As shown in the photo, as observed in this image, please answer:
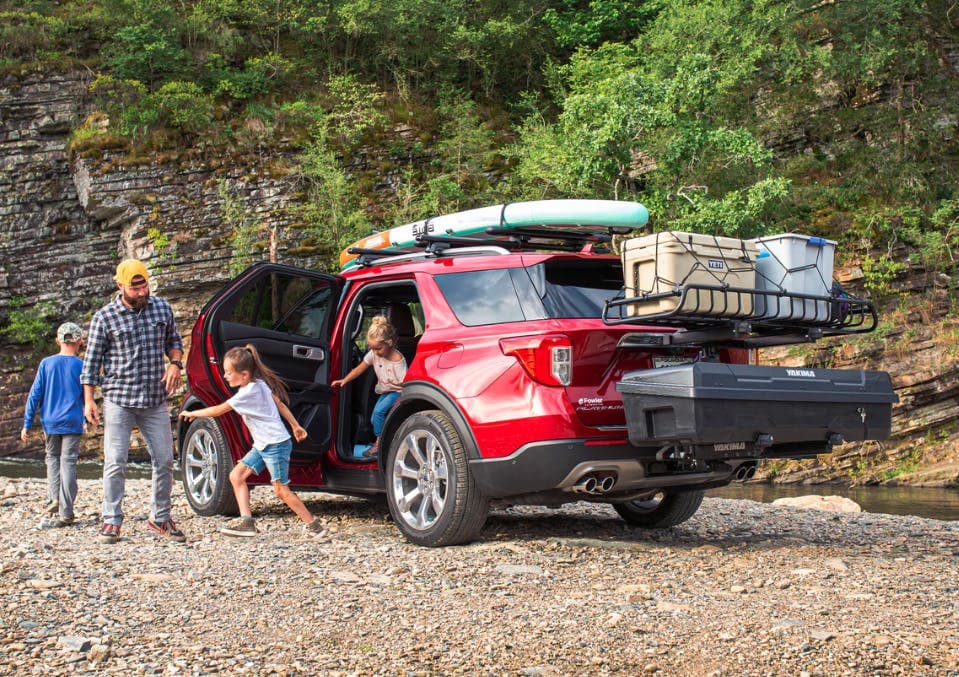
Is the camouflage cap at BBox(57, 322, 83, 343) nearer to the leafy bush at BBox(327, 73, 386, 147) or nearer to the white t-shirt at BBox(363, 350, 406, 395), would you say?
the white t-shirt at BBox(363, 350, 406, 395)

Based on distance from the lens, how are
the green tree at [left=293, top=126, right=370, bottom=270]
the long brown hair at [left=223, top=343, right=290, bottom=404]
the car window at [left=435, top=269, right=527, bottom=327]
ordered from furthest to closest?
the green tree at [left=293, top=126, right=370, bottom=270]
the long brown hair at [left=223, top=343, right=290, bottom=404]
the car window at [left=435, top=269, right=527, bottom=327]

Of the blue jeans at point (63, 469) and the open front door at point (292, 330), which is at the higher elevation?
the open front door at point (292, 330)

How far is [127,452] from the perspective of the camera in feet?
21.6

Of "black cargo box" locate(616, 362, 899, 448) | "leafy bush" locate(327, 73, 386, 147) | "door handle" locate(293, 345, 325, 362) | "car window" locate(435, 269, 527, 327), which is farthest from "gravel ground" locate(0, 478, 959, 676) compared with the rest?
"leafy bush" locate(327, 73, 386, 147)

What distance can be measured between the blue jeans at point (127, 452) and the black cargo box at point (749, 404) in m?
3.43

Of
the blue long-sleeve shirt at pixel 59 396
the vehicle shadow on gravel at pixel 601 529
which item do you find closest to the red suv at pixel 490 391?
the vehicle shadow on gravel at pixel 601 529

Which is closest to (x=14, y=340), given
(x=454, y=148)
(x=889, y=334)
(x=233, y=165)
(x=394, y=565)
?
(x=233, y=165)

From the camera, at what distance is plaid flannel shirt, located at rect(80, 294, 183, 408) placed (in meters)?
6.76

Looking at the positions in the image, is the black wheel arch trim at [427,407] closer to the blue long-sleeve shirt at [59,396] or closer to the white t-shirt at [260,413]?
the white t-shirt at [260,413]

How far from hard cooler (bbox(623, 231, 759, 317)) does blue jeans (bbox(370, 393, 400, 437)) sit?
2.29 meters

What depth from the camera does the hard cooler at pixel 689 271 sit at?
17.7 feet

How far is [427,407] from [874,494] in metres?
12.0

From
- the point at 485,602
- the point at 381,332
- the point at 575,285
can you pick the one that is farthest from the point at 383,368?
the point at 485,602

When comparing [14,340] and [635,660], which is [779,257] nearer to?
[635,660]
